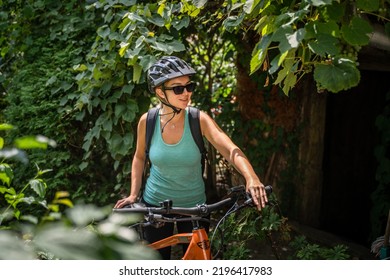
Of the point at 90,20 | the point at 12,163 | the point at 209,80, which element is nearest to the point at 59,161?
the point at 12,163

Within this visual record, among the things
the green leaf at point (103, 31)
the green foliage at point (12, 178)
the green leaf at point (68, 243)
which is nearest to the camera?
the green leaf at point (68, 243)

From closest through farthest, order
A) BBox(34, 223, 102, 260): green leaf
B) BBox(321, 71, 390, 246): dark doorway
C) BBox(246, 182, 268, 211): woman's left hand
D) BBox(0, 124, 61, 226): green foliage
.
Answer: BBox(34, 223, 102, 260): green leaf → BBox(0, 124, 61, 226): green foliage → BBox(246, 182, 268, 211): woman's left hand → BBox(321, 71, 390, 246): dark doorway

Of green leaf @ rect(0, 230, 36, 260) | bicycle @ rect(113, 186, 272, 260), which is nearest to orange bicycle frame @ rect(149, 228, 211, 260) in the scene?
bicycle @ rect(113, 186, 272, 260)

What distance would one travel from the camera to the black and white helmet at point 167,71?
10.4 ft

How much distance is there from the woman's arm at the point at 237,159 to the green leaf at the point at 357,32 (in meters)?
0.71

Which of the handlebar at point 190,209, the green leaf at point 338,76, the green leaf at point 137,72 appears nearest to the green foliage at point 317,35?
the green leaf at point 338,76

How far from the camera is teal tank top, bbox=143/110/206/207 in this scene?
10.5 feet

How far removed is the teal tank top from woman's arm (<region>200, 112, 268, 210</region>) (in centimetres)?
9

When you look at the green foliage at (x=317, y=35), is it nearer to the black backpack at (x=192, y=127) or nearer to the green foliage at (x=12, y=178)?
the black backpack at (x=192, y=127)

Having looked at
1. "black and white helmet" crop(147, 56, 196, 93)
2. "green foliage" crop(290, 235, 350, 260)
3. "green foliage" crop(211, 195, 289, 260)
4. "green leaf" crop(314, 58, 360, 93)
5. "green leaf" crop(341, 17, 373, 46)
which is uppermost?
"green leaf" crop(341, 17, 373, 46)

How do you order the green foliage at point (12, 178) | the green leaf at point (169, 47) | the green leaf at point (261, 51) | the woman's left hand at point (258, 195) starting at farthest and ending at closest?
the green leaf at point (169, 47)
the woman's left hand at point (258, 195)
the green leaf at point (261, 51)
the green foliage at point (12, 178)

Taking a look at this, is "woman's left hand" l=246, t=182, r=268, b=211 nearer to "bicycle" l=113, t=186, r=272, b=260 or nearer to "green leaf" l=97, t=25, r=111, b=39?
"bicycle" l=113, t=186, r=272, b=260

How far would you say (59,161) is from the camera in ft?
16.4

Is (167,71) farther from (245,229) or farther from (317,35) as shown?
(245,229)
